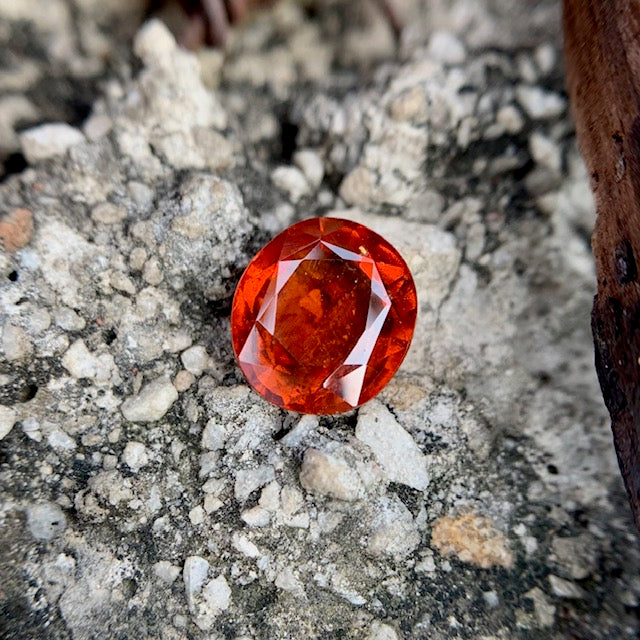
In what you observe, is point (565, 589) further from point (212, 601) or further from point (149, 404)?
point (149, 404)

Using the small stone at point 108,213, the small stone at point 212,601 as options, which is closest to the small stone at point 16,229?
the small stone at point 108,213

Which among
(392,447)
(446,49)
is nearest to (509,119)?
(446,49)

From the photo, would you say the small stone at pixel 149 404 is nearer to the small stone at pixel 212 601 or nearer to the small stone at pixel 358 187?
the small stone at pixel 212 601

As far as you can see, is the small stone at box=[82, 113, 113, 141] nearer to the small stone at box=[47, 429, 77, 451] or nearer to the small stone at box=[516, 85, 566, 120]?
the small stone at box=[47, 429, 77, 451]

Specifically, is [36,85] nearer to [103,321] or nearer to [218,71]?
[218,71]

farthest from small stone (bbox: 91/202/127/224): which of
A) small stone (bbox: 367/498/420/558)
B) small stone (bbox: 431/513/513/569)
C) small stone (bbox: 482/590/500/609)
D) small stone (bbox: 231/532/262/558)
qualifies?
small stone (bbox: 482/590/500/609)

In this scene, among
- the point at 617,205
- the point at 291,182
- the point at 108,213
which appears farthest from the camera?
the point at 291,182

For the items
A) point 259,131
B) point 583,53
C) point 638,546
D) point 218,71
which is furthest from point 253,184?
point 638,546
